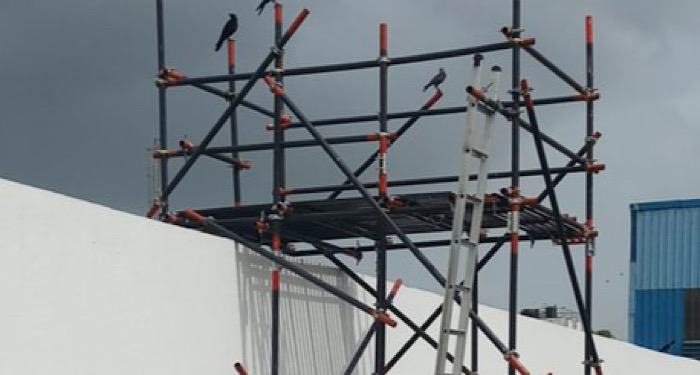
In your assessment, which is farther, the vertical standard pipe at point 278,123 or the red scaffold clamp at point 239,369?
the vertical standard pipe at point 278,123

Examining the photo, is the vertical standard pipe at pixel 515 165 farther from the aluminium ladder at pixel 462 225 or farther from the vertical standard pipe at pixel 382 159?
the aluminium ladder at pixel 462 225

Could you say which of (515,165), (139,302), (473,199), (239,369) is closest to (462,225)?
(473,199)

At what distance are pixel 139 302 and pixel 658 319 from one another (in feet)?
75.5

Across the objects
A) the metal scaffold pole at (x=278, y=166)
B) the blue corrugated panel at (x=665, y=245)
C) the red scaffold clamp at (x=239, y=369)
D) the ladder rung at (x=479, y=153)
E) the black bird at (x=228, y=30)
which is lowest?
the red scaffold clamp at (x=239, y=369)

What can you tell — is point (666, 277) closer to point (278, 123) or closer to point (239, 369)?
point (278, 123)

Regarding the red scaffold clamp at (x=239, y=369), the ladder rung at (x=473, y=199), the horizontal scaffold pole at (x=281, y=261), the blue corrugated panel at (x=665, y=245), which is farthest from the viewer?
the blue corrugated panel at (x=665, y=245)

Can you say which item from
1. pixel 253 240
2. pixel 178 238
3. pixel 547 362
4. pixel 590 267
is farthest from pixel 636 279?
pixel 178 238

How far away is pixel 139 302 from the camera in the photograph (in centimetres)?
966

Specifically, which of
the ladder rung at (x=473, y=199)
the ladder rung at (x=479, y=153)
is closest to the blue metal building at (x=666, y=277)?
the ladder rung at (x=473, y=199)

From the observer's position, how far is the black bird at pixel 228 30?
42.2 feet

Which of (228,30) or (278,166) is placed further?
(228,30)

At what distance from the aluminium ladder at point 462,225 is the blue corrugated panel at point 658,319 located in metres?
23.0

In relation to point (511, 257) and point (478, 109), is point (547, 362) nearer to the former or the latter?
point (511, 257)

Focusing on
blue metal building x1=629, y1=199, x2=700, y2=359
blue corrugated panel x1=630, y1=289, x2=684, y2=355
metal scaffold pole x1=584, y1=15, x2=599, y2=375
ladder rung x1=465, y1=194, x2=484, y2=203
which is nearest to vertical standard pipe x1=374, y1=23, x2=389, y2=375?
metal scaffold pole x1=584, y1=15, x2=599, y2=375
